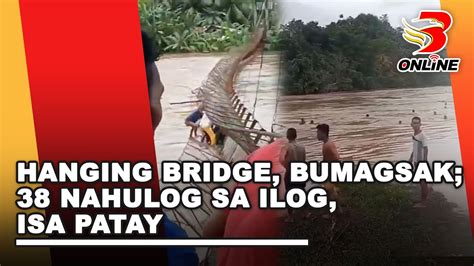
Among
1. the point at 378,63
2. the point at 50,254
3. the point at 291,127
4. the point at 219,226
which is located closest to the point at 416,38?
the point at 378,63

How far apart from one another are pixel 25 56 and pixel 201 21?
908 mm

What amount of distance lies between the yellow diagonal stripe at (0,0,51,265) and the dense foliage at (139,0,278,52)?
66 cm

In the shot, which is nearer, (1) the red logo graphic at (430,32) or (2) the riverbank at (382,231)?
(1) the red logo graphic at (430,32)

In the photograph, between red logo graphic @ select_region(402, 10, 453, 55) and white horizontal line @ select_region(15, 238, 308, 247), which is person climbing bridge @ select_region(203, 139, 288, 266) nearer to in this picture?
white horizontal line @ select_region(15, 238, 308, 247)

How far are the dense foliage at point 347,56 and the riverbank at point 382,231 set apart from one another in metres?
0.56

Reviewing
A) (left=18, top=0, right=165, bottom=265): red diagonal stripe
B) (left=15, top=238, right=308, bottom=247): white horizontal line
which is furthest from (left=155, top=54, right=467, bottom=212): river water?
(left=15, top=238, right=308, bottom=247): white horizontal line

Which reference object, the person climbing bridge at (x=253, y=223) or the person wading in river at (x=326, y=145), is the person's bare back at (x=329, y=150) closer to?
the person wading in river at (x=326, y=145)

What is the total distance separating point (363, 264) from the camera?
10.5 feet

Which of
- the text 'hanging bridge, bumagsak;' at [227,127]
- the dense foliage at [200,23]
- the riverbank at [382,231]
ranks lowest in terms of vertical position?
the riverbank at [382,231]

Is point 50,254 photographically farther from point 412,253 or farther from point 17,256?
point 412,253

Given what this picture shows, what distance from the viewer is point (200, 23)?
9.87 ft

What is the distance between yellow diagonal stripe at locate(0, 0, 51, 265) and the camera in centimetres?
298

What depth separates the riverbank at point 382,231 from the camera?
3.12m

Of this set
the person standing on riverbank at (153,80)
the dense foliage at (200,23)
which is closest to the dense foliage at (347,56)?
the dense foliage at (200,23)
